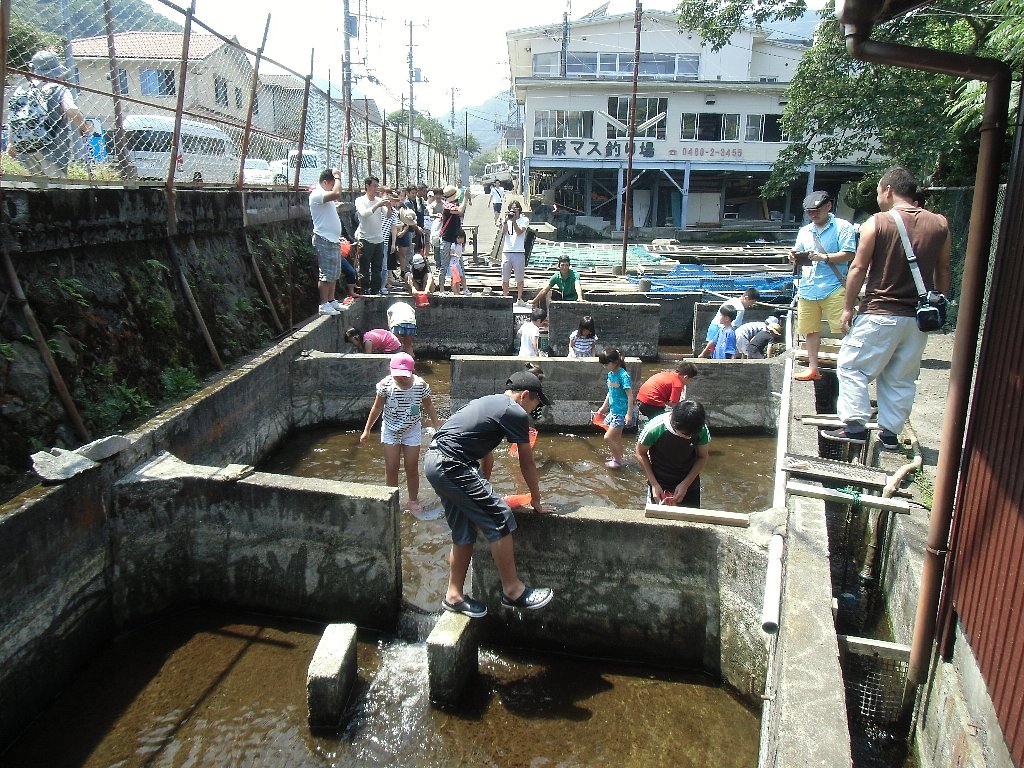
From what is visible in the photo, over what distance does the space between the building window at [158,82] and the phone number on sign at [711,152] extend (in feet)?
87.6

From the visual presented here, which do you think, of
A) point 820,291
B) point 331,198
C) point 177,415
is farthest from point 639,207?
point 177,415

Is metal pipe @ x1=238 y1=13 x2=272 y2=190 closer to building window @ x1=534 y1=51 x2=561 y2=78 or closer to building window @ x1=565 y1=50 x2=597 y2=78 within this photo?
building window @ x1=565 y1=50 x2=597 y2=78

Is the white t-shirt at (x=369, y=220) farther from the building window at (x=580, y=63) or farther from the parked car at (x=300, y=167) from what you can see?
the building window at (x=580, y=63)

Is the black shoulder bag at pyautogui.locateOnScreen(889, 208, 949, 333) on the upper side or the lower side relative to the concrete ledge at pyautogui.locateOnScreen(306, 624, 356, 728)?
upper

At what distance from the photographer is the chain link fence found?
242 inches

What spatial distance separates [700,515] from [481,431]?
5.42ft

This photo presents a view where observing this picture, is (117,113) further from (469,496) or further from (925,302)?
(925,302)

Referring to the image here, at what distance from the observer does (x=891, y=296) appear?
4.97 metres

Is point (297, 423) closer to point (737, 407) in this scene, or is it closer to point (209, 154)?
point (209, 154)

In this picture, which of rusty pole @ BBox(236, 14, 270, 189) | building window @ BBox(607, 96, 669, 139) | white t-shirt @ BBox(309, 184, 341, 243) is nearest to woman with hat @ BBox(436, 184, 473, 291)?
→ white t-shirt @ BBox(309, 184, 341, 243)

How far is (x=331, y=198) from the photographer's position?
408 inches

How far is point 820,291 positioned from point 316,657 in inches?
223

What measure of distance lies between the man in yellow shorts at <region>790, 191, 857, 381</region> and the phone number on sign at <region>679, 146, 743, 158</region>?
25.7 m

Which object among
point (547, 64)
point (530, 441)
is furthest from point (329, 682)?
point (547, 64)
